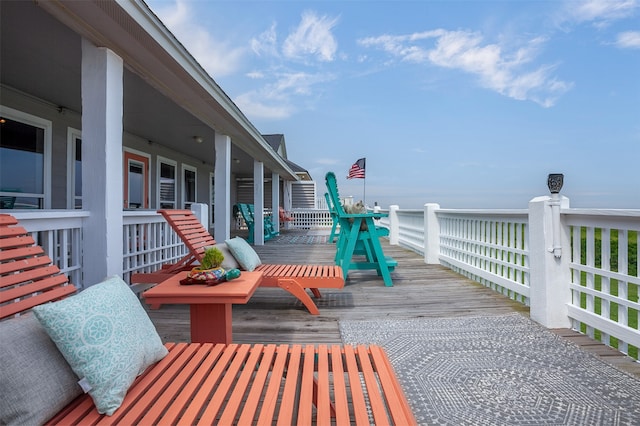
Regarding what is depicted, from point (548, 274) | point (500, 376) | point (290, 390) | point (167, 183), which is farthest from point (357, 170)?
point (290, 390)

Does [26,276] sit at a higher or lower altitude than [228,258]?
higher

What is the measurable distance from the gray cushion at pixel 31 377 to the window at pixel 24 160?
484 cm

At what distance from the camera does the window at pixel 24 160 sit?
442 centimetres

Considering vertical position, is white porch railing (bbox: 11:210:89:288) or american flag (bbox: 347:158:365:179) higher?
american flag (bbox: 347:158:365:179)

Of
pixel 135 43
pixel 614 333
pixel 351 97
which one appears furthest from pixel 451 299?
pixel 351 97

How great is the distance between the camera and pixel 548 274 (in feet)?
8.63

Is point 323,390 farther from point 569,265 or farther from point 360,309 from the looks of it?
point 569,265

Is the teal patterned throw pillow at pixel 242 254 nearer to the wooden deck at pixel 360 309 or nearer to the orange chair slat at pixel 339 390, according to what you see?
the wooden deck at pixel 360 309

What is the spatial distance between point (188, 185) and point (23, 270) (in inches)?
357

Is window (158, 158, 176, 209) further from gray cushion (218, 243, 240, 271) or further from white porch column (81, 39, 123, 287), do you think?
gray cushion (218, 243, 240, 271)

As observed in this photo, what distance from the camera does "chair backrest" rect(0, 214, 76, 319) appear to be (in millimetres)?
1321

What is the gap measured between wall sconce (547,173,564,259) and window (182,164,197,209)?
900 centimetres

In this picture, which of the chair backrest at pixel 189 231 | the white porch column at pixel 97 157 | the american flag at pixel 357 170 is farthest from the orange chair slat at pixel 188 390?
the american flag at pixel 357 170

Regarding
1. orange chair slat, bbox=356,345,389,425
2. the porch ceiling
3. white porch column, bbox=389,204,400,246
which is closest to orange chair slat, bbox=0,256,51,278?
orange chair slat, bbox=356,345,389,425
